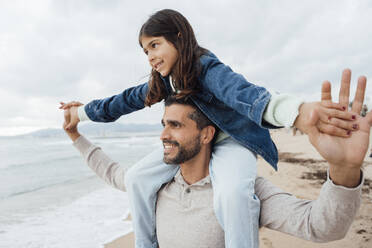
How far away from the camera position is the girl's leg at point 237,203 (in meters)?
1.49

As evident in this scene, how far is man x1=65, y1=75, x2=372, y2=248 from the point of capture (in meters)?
1.08

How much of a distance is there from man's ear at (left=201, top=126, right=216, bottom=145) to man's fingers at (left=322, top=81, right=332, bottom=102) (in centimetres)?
99

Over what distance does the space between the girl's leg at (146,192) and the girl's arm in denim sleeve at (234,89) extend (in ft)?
2.31

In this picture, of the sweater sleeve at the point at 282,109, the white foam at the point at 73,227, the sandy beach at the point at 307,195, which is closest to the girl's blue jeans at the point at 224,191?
the sweater sleeve at the point at 282,109

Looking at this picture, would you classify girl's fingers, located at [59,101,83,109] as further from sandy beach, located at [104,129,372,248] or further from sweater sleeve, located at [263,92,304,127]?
sandy beach, located at [104,129,372,248]

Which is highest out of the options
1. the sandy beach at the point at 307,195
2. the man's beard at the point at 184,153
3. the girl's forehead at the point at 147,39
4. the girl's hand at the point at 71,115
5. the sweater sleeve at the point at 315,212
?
the girl's forehead at the point at 147,39

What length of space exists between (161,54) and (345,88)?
1311 mm

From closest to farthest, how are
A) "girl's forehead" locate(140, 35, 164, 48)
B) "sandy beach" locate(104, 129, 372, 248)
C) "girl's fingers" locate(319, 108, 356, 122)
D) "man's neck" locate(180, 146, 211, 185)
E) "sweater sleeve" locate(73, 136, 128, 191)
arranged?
"girl's fingers" locate(319, 108, 356, 122) → "man's neck" locate(180, 146, 211, 185) → "girl's forehead" locate(140, 35, 164, 48) → "sweater sleeve" locate(73, 136, 128, 191) → "sandy beach" locate(104, 129, 372, 248)

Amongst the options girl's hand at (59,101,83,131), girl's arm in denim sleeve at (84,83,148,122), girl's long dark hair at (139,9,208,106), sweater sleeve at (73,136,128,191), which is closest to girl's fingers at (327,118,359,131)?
girl's long dark hair at (139,9,208,106)

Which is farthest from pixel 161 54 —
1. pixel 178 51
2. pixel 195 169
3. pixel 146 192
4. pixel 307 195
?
pixel 307 195

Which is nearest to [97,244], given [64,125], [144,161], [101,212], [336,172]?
[101,212]

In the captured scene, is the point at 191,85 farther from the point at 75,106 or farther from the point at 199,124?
the point at 75,106

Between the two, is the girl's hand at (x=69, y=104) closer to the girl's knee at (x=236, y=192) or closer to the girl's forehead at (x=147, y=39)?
the girl's forehead at (x=147, y=39)

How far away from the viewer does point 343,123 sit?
1031mm
